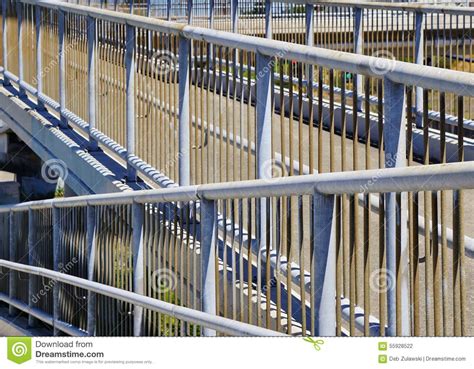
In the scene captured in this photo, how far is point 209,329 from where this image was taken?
6324 millimetres

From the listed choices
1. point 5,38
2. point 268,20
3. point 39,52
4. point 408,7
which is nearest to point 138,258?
point 408,7

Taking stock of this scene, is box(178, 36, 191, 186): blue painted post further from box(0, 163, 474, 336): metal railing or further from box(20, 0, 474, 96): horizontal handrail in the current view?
box(0, 163, 474, 336): metal railing

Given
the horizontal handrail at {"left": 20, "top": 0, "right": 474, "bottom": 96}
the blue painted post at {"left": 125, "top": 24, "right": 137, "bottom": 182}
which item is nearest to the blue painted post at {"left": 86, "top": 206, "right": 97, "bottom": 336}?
the blue painted post at {"left": 125, "top": 24, "right": 137, "bottom": 182}

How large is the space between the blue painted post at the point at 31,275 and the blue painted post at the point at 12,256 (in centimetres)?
57

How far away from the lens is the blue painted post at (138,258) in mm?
7523

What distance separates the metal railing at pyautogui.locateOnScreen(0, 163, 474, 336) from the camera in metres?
4.84

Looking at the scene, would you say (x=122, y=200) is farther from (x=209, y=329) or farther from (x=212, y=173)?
(x=209, y=329)

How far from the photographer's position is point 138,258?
7.64 metres

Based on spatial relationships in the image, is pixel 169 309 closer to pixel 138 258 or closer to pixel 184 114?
pixel 138 258

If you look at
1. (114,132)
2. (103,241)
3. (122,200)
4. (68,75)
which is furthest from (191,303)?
(68,75)

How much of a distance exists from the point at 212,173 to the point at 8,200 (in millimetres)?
18342
